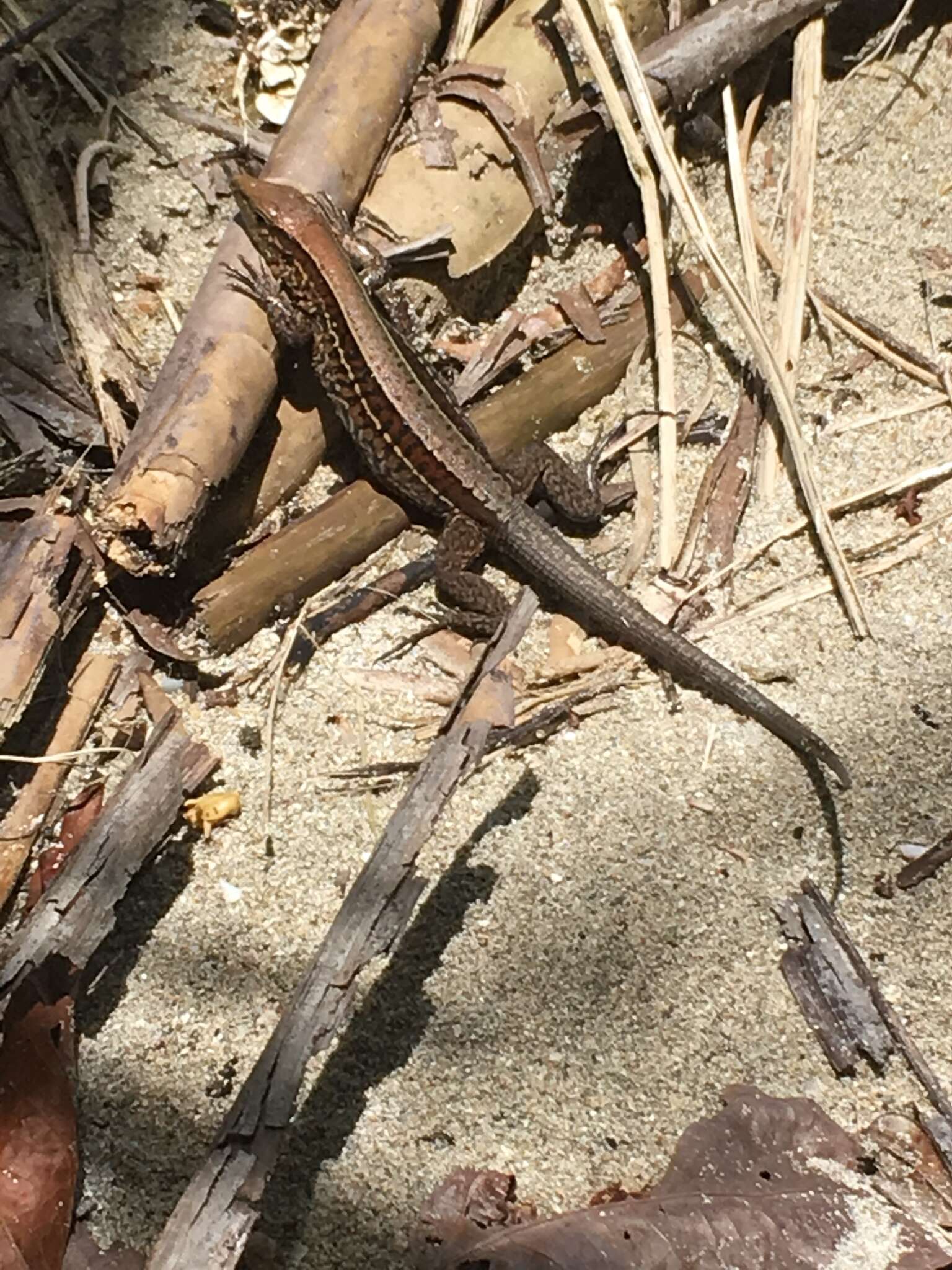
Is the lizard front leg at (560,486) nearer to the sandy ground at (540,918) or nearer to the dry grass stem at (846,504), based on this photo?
the sandy ground at (540,918)

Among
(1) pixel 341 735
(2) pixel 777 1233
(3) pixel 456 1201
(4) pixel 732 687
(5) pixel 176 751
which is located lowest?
(3) pixel 456 1201

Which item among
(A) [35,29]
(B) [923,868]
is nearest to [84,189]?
(A) [35,29]

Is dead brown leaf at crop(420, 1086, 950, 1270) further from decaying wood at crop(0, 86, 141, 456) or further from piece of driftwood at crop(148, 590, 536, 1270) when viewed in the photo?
decaying wood at crop(0, 86, 141, 456)

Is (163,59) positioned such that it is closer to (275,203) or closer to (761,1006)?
(275,203)

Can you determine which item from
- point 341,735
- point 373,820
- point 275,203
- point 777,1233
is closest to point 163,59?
Result: point 275,203

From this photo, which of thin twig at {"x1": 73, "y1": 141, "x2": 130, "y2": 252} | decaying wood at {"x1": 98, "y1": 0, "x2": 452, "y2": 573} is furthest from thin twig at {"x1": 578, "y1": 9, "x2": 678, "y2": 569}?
thin twig at {"x1": 73, "y1": 141, "x2": 130, "y2": 252}

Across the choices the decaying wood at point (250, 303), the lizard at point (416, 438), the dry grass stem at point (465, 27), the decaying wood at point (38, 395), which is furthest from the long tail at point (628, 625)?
the dry grass stem at point (465, 27)

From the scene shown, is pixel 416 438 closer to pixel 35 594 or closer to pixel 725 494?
pixel 725 494
